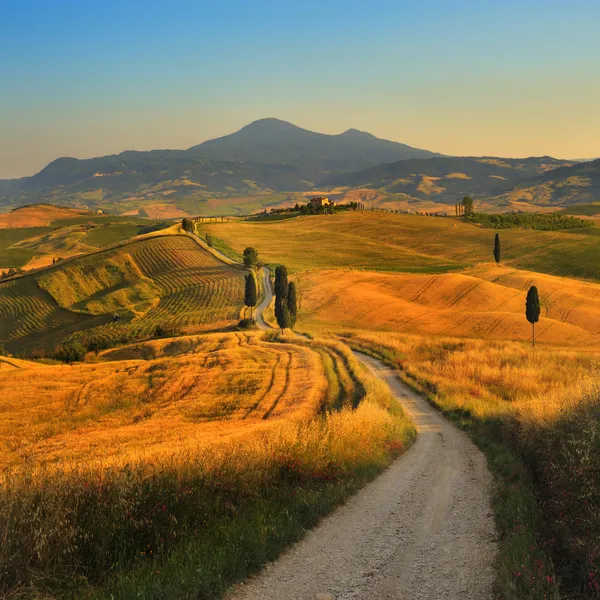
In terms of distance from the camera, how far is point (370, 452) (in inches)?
579

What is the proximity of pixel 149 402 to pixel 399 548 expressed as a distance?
22.0m

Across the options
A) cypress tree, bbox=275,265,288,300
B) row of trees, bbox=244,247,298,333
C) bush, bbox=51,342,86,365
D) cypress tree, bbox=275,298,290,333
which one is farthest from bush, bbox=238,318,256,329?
bush, bbox=51,342,86,365

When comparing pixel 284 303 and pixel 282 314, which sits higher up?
pixel 284 303

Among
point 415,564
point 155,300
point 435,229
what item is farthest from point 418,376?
point 435,229

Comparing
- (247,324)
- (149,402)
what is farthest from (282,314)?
(149,402)

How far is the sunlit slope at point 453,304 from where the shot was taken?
60062mm

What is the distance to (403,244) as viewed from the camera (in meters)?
124

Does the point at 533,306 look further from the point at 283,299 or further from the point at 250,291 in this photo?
the point at 250,291

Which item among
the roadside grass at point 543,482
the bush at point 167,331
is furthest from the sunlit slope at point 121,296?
the roadside grass at point 543,482

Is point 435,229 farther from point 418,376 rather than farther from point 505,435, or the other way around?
point 505,435

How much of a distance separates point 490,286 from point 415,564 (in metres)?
73.7

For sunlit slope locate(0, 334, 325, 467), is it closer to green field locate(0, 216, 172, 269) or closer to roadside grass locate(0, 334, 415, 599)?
roadside grass locate(0, 334, 415, 599)

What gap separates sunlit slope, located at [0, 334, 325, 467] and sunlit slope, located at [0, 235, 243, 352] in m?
28.6

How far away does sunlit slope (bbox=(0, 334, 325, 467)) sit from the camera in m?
19.2
